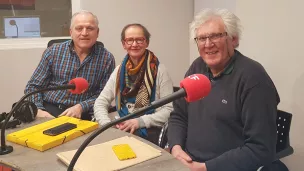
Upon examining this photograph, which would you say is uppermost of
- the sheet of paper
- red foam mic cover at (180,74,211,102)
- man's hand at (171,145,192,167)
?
red foam mic cover at (180,74,211,102)

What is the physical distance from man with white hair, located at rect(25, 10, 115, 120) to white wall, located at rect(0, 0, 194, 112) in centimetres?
96

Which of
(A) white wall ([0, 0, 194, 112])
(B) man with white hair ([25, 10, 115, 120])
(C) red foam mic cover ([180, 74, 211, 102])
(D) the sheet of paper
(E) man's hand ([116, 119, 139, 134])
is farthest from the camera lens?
(A) white wall ([0, 0, 194, 112])

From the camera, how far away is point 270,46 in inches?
94.7

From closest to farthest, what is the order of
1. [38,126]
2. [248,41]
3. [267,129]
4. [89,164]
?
[89,164], [267,129], [38,126], [248,41]

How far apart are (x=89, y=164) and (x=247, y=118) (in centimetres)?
71

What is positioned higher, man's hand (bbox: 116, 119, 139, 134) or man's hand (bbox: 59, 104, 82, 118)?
man's hand (bbox: 59, 104, 82, 118)


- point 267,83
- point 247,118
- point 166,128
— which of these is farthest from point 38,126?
point 267,83

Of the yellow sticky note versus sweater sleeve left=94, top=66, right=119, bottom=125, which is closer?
the yellow sticky note

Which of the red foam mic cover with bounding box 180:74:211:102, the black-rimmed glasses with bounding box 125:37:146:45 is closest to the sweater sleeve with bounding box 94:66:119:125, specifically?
the black-rimmed glasses with bounding box 125:37:146:45

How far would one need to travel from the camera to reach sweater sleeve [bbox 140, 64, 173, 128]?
2.20 meters

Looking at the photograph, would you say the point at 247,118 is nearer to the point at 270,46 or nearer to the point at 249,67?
the point at 249,67

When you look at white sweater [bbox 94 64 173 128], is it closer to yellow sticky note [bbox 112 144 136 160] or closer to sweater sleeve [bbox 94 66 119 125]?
sweater sleeve [bbox 94 66 119 125]

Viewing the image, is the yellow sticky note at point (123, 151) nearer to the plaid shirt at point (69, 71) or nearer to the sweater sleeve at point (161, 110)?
the sweater sleeve at point (161, 110)

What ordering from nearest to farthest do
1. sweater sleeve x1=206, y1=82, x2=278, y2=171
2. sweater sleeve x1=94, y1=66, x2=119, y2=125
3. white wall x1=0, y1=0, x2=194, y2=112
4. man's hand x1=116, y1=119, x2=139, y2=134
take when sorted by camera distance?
sweater sleeve x1=206, y1=82, x2=278, y2=171 → man's hand x1=116, y1=119, x2=139, y2=134 → sweater sleeve x1=94, y1=66, x2=119, y2=125 → white wall x1=0, y1=0, x2=194, y2=112
